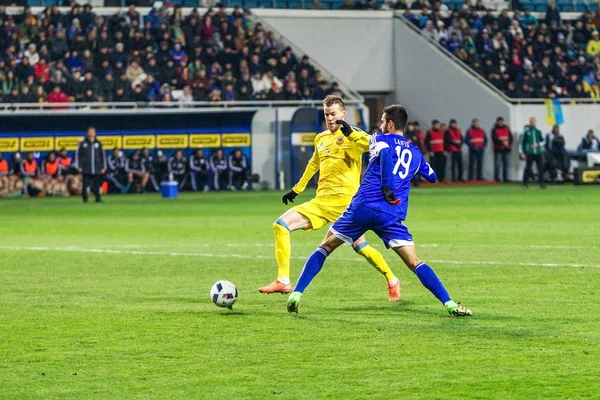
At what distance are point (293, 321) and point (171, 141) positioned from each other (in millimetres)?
30200

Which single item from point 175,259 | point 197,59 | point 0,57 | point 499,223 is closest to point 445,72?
point 197,59

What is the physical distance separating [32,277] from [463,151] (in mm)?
30824

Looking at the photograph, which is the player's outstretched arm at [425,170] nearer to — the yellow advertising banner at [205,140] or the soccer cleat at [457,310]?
the soccer cleat at [457,310]

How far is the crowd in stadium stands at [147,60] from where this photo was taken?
37531mm

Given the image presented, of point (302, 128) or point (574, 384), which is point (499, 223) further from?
point (302, 128)

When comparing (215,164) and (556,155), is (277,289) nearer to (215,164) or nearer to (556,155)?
(215,164)

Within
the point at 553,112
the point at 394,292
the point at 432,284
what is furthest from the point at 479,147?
the point at 432,284

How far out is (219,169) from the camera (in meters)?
39.9

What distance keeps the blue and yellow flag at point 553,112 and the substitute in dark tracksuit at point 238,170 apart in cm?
1089

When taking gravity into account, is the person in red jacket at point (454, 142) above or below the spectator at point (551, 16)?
below

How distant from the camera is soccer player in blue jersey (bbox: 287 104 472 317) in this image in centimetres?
1069

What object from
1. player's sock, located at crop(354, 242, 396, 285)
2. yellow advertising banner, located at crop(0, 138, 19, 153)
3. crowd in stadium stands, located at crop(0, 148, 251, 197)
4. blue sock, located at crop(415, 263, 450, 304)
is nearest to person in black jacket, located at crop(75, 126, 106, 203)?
crowd in stadium stands, located at crop(0, 148, 251, 197)

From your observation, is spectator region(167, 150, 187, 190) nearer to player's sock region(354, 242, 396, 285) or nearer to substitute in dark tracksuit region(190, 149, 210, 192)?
substitute in dark tracksuit region(190, 149, 210, 192)

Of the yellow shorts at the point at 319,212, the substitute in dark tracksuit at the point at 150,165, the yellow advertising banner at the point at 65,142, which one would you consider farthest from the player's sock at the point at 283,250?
the yellow advertising banner at the point at 65,142
